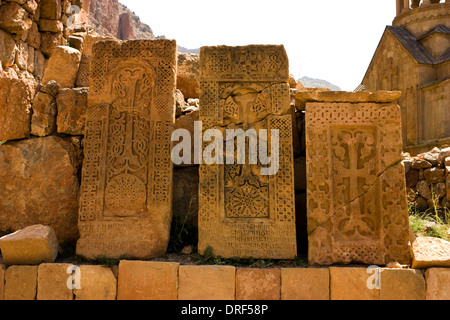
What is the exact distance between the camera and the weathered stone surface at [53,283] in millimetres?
3178

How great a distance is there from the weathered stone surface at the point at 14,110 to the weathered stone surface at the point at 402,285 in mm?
4047

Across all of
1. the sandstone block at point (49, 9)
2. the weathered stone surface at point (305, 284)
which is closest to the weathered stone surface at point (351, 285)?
the weathered stone surface at point (305, 284)

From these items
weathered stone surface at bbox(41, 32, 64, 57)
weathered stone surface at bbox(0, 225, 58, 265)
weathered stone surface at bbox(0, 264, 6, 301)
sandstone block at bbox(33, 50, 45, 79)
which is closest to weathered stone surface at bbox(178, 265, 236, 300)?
weathered stone surface at bbox(0, 225, 58, 265)

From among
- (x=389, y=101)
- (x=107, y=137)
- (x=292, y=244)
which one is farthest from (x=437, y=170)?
(x=107, y=137)

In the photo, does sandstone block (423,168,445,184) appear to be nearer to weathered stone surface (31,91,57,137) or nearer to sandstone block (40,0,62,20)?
weathered stone surface (31,91,57,137)

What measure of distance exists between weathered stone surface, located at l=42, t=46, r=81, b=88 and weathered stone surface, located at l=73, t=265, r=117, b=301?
2.47 metres

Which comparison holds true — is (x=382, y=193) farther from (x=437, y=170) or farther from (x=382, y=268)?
(x=437, y=170)

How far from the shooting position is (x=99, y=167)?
3566 mm

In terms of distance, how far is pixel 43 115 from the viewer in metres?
3.96

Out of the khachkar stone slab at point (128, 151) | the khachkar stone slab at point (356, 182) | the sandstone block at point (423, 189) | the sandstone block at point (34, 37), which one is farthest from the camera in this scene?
the sandstone block at point (34, 37)

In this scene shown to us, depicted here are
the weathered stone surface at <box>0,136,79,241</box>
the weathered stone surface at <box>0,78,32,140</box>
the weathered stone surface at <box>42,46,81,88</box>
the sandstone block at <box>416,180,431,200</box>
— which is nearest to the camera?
the weathered stone surface at <box>0,136,79,241</box>

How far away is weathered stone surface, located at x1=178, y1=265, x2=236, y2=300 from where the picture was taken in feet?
10.2

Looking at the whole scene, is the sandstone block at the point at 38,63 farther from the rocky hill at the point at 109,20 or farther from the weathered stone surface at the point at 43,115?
the rocky hill at the point at 109,20

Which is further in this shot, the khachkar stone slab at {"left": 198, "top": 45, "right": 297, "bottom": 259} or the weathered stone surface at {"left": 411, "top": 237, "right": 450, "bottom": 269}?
the khachkar stone slab at {"left": 198, "top": 45, "right": 297, "bottom": 259}
